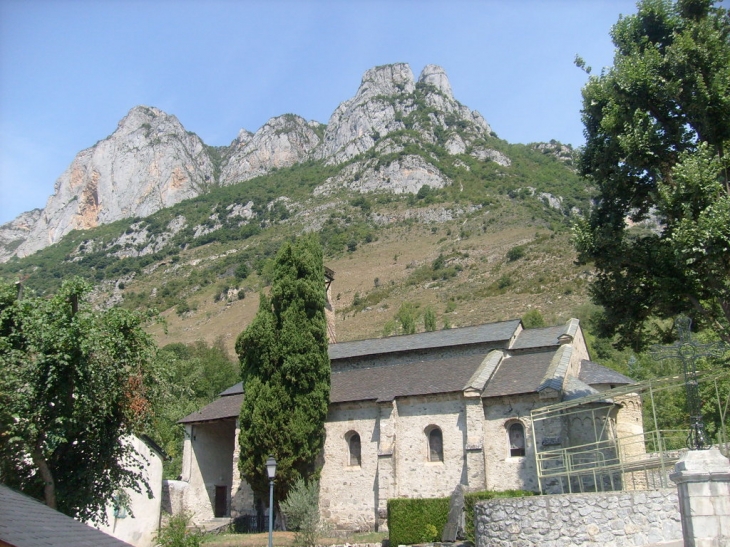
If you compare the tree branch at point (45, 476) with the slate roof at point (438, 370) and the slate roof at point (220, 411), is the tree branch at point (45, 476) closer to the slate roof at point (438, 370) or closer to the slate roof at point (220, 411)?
the slate roof at point (438, 370)

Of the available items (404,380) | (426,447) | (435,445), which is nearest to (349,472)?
Result: (426,447)

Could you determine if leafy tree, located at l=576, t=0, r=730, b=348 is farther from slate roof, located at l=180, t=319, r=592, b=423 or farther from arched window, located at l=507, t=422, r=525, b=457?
slate roof, located at l=180, t=319, r=592, b=423

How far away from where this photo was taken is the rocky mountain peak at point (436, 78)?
7411 inches

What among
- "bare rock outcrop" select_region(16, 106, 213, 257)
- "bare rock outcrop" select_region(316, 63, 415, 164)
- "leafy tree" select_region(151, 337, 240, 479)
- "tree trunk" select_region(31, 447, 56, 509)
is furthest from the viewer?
"bare rock outcrop" select_region(16, 106, 213, 257)

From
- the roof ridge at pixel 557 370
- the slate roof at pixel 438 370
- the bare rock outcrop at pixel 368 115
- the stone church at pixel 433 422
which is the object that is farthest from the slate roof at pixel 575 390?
the bare rock outcrop at pixel 368 115

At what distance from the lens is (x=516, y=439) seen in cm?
2542

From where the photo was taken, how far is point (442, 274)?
306 ft

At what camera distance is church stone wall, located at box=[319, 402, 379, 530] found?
27594mm

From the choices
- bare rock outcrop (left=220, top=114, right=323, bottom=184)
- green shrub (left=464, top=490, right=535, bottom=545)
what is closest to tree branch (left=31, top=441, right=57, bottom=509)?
green shrub (left=464, top=490, right=535, bottom=545)

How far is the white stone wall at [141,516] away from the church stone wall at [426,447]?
1058 centimetres

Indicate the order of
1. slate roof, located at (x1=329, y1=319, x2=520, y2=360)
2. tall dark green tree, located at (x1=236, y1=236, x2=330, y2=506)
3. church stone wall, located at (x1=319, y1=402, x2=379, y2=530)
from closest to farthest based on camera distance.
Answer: tall dark green tree, located at (x1=236, y1=236, x2=330, y2=506) < church stone wall, located at (x1=319, y1=402, x2=379, y2=530) < slate roof, located at (x1=329, y1=319, x2=520, y2=360)

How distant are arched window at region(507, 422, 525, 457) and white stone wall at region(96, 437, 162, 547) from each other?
14597mm

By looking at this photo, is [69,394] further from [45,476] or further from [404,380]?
[404,380]

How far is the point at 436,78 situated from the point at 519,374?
17657 cm
